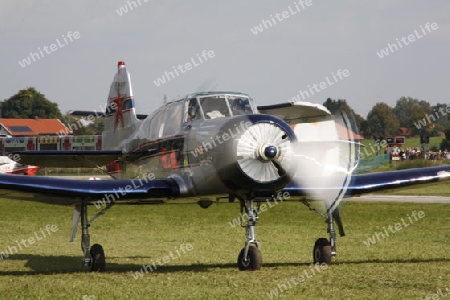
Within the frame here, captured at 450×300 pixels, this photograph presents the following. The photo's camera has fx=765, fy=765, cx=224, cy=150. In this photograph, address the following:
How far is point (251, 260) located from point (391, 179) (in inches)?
155

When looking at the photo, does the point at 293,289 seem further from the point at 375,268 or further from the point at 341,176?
the point at 341,176

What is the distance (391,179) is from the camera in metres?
15.1

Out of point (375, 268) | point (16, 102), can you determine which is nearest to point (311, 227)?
point (375, 268)

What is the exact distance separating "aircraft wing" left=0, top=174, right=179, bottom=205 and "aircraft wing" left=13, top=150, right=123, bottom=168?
2.75m

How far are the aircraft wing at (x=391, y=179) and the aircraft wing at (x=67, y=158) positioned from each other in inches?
228

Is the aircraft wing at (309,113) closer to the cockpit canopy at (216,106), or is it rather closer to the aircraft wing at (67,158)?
the cockpit canopy at (216,106)

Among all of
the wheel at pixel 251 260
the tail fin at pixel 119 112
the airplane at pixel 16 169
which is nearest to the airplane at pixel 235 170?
the wheel at pixel 251 260

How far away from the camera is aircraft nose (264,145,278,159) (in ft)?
39.6

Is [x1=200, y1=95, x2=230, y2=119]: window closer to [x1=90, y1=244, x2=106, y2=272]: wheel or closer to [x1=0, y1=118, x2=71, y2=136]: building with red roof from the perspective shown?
[x1=90, y1=244, x2=106, y2=272]: wheel

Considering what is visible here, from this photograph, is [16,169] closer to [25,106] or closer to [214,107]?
[214,107]

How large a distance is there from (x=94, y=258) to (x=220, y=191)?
9.40ft

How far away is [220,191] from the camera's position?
1312 cm

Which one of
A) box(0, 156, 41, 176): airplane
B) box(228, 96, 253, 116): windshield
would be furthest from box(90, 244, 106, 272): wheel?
box(0, 156, 41, 176): airplane

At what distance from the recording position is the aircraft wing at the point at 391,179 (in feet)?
48.4
